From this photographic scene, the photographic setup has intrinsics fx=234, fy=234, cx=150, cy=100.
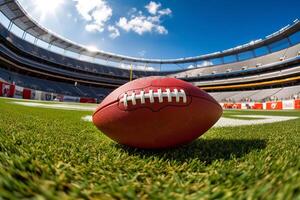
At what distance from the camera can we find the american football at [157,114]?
5.85ft

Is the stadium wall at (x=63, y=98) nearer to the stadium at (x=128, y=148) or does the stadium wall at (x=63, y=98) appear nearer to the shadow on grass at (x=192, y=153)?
the stadium at (x=128, y=148)

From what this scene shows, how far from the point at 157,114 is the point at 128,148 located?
456 mm

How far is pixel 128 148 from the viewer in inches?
79.3

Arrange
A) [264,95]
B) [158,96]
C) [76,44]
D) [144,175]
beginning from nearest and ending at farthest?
[144,175]
[158,96]
[264,95]
[76,44]

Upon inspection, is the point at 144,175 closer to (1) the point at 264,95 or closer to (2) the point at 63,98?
(1) the point at 264,95

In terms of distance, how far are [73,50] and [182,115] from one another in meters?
46.3

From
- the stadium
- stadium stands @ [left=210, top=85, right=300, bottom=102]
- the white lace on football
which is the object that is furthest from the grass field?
stadium stands @ [left=210, top=85, right=300, bottom=102]

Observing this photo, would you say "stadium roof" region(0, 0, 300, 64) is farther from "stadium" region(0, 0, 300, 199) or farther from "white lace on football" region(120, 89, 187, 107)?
"white lace on football" region(120, 89, 187, 107)

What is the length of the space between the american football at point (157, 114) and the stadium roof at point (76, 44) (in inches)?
1324

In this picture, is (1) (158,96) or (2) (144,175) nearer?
(2) (144,175)

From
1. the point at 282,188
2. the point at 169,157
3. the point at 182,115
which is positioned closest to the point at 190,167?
the point at 169,157

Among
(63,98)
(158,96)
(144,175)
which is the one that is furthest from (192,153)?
(63,98)

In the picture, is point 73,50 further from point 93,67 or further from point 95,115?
point 95,115

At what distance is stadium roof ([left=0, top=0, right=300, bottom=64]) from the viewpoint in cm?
3120
